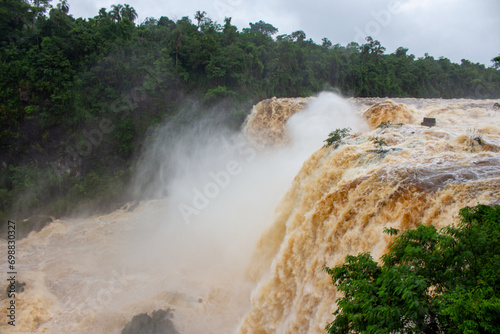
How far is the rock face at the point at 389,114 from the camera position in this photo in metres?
14.4

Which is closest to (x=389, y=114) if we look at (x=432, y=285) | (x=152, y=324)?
(x=432, y=285)

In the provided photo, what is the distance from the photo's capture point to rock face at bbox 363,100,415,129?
1441 centimetres

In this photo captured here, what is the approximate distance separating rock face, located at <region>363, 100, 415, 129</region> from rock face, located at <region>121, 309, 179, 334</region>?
11665 millimetres

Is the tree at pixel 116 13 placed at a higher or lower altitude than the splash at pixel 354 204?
higher

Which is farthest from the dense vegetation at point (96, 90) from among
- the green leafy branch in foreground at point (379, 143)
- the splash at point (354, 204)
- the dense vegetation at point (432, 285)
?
the dense vegetation at point (432, 285)

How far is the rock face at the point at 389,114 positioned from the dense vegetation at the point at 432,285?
11.0 meters

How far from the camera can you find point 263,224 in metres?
13.5

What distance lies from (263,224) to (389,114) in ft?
25.1

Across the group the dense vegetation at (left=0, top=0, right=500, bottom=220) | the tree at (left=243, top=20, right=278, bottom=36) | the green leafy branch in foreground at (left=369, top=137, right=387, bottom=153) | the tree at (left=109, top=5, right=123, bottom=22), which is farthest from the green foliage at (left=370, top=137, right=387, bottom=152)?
the tree at (left=243, top=20, right=278, bottom=36)

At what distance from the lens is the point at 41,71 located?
2055 centimetres

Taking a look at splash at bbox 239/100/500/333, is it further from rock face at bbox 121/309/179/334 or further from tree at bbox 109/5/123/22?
tree at bbox 109/5/123/22

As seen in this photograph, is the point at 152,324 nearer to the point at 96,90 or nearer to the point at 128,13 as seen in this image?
the point at 96,90

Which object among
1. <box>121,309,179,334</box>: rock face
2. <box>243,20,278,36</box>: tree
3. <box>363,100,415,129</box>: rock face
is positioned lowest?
<box>121,309,179,334</box>: rock face

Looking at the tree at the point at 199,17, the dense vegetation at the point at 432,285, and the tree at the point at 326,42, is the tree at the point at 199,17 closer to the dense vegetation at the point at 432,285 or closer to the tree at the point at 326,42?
the tree at the point at 326,42
